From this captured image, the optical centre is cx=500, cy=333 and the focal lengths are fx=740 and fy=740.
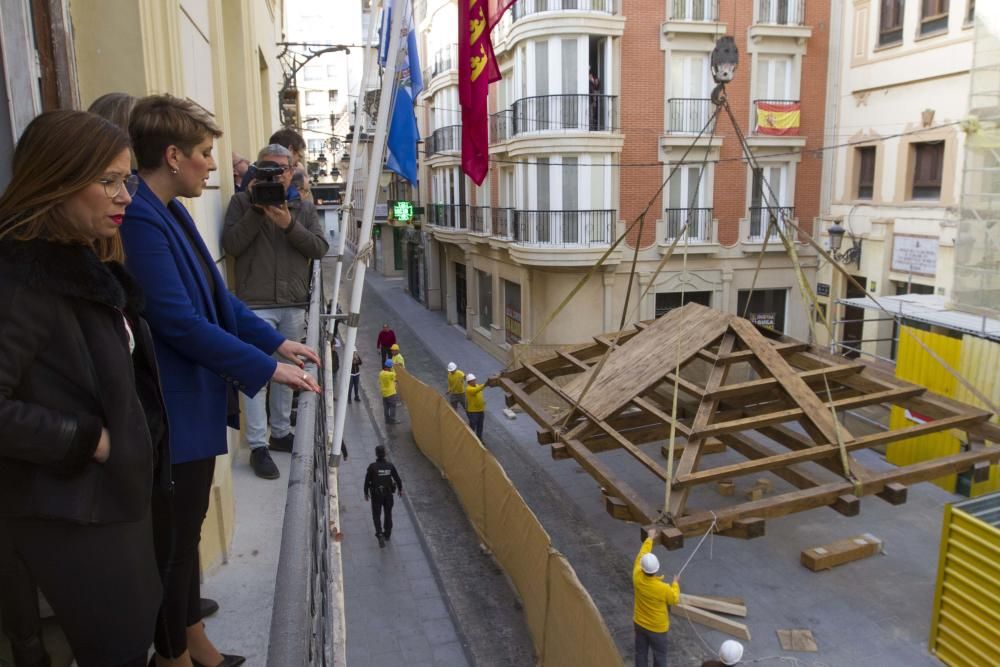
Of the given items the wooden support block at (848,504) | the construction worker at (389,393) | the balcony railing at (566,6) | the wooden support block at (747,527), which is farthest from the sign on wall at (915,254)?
the wooden support block at (747,527)

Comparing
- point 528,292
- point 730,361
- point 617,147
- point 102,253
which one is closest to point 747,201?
point 617,147

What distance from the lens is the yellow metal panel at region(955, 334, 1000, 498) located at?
41.3 ft

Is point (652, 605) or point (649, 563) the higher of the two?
point (649, 563)

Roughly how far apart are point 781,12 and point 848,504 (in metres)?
17.8

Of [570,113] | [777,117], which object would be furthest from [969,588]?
[777,117]

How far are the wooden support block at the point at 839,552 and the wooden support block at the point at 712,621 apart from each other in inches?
80.6

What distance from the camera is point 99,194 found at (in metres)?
1.87

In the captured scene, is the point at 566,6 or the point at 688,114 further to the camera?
the point at 688,114

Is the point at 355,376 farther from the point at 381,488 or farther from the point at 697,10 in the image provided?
the point at 697,10

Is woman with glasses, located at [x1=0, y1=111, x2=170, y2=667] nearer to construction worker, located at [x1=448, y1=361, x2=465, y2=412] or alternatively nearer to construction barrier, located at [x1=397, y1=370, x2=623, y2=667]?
construction barrier, located at [x1=397, y1=370, x2=623, y2=667]

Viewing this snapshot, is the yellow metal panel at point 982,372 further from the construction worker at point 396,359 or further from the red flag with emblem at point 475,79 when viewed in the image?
the construction worker at point 396,359

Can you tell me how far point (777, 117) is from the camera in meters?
20.7

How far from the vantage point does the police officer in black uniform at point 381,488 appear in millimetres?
11578

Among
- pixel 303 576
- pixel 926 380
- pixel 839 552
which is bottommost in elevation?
pixel 839 552
